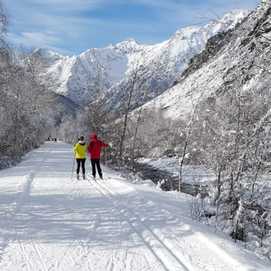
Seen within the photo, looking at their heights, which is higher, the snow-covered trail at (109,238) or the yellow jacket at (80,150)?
the yellow jacket at (80,150)

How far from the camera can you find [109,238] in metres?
8.06

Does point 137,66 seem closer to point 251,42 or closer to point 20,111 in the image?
point 20,111

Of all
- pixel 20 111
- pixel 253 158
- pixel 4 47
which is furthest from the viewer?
pixel 20 111

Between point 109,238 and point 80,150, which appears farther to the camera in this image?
point 80,150

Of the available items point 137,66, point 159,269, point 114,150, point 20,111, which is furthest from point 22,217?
point 20,111

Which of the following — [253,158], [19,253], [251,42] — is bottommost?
[19,253]

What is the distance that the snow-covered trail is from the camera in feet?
21.7

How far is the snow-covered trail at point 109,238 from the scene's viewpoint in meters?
6.62

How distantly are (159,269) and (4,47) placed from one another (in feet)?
61.0

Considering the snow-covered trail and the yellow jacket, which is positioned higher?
the yellow jacket

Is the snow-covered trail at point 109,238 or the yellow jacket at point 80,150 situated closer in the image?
the snow-covered trail at point 109,238

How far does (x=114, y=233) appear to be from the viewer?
838cm

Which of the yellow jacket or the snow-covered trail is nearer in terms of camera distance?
the snow-covered trail

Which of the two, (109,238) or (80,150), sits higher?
(80,150)
